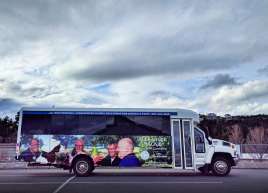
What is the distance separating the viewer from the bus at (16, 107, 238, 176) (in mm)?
18969

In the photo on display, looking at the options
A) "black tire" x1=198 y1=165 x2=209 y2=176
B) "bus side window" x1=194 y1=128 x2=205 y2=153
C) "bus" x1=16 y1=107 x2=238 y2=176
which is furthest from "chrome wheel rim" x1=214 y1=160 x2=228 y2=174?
"bus side window" x1=194 y1=128 x2=205 y2=153

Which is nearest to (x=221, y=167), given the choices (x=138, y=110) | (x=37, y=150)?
(x=138, y=110)

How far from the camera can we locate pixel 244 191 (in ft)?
41.9

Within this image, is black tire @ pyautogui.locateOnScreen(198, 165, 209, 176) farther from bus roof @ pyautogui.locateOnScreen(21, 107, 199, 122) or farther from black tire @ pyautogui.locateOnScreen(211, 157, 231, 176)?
bus roof @ pyautogui.locateOnScreen(21, 107, 199, 122)

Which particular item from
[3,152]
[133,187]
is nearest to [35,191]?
[133,187]

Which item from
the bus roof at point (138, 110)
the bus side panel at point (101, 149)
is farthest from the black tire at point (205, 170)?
the bus roof at point (138, 110)

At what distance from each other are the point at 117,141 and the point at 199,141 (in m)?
3.89

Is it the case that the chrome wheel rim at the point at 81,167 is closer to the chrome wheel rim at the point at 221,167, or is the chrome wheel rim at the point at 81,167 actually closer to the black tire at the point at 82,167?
the black tire at the point at 82,167

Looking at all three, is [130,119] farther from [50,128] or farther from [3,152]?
[3,152]

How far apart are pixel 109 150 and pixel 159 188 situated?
5.88 m

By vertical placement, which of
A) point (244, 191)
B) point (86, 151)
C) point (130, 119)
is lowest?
point (244, 191)

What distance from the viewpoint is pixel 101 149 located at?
19156 millimetres

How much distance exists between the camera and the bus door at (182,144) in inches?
758

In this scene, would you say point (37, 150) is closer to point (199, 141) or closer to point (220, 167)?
point (199, 141)
